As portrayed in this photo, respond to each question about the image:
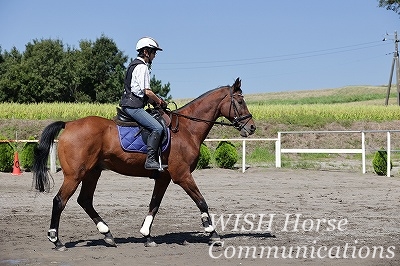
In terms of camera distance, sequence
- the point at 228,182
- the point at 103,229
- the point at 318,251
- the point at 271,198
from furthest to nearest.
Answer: the point at 228,182 → the point at 271,198 → the point at 103,229 → the point at 318,251

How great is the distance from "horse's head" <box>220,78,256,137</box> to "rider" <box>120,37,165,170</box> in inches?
43.4

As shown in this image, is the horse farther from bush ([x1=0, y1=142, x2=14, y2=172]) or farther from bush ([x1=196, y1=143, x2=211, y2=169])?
bush ([x1=0, y1=142, x2=14, y2=172])

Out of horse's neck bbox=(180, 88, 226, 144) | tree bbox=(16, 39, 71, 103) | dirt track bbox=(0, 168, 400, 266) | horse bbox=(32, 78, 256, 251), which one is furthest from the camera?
tree bbox=(16, 39, 71, 103)

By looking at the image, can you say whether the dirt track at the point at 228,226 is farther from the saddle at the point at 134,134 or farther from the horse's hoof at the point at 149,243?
the saddle at the point at 134,134

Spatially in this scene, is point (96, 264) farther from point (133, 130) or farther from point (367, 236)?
point (367, 236)

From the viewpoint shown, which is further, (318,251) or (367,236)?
(367,236)

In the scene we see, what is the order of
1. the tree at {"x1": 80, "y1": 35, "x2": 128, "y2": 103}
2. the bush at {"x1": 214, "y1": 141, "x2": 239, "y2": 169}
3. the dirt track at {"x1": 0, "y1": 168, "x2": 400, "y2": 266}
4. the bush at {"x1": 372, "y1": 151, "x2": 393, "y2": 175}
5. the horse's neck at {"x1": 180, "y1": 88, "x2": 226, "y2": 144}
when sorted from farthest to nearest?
1. the tree at {"x1": 80, "y1": 35, "x2": 128, "y2": 103}
2. the bush at {"x1": 214, "y1": 141, "x2": 239, "y2": 169}
3. the bush at {"x1": 372, "y1": 151, "x2": 393, "y2": 175}
4. the horse's neck at {"x1": 180, "y1": 88, "x2": 226, "y2": 144}
5. the dirt track at {"x1": 0, "y1": 168, "x2": 400, "y2": 266}

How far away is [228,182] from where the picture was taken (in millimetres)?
19469

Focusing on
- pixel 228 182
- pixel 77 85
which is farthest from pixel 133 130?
pixel 77 85

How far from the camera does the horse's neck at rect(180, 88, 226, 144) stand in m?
9.43

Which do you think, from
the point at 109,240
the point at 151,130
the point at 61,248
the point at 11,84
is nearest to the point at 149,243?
the point at 109,240

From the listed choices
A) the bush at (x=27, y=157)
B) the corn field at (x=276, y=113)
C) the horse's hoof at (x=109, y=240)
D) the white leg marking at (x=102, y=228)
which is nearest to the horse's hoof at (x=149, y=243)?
the horse's hoof at (x=109, y=240)

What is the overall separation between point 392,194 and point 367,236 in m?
6.60

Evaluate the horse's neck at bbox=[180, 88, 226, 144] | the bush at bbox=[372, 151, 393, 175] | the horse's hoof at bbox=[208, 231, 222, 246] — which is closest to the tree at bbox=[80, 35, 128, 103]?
the bush at bbox=[372, 151, 393, 175]
